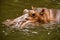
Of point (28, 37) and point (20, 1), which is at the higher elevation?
point (20, 1)

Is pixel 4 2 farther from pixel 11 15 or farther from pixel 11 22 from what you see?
pixel 11 22

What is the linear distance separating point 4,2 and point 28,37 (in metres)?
6.65

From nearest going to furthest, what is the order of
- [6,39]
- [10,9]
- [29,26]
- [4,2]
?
[6,39] → [29,26] → [10,9] → [4,2]

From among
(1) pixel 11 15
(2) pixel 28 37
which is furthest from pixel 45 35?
(1) pixel 11 15

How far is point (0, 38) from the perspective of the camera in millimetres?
10844

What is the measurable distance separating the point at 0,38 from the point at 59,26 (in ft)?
8.45

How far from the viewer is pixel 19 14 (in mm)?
14141

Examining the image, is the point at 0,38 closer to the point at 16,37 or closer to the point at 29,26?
the point at 16,37

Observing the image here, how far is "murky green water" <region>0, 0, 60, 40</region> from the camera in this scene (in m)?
11.1

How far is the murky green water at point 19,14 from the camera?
11055mm

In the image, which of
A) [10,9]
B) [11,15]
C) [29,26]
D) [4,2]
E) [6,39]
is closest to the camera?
[6,39]

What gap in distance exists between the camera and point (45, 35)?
11273mm

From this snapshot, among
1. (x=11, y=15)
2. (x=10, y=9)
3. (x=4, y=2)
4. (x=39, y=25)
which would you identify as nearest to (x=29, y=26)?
(x=39, y=25)

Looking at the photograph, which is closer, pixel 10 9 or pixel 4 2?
pixel 10 9
